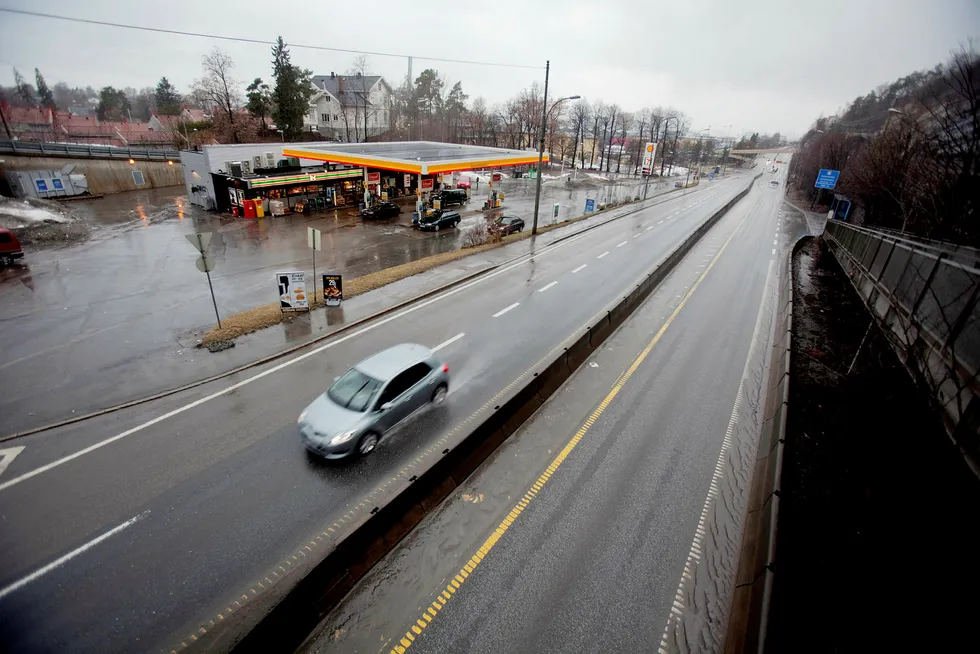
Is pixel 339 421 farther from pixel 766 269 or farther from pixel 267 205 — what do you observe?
pixel 267 205

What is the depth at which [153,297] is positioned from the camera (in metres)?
16.4

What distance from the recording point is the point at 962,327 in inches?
339

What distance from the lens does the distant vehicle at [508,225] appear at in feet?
92.2

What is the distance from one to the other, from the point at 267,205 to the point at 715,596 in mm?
35083

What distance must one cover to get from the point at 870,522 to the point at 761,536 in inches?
108

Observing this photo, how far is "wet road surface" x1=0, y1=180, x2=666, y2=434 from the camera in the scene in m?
10.8

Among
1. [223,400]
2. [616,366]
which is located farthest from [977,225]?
[223,400]

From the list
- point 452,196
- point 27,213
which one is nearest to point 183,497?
point 27,213

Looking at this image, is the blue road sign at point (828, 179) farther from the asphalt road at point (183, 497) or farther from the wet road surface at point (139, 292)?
the asphalt road at point (183, 497)

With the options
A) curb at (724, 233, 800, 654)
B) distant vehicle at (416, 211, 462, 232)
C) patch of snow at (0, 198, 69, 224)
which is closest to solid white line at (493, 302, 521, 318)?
curb at (724, 233, 800, 654)

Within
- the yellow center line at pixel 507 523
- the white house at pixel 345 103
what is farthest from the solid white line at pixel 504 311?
the white house at pixel 345 103

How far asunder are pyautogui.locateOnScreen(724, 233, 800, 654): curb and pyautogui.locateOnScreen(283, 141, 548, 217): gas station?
2376cm

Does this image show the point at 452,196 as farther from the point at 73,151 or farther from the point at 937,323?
the point at 73,151

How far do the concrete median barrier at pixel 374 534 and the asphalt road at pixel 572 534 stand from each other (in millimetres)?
216
